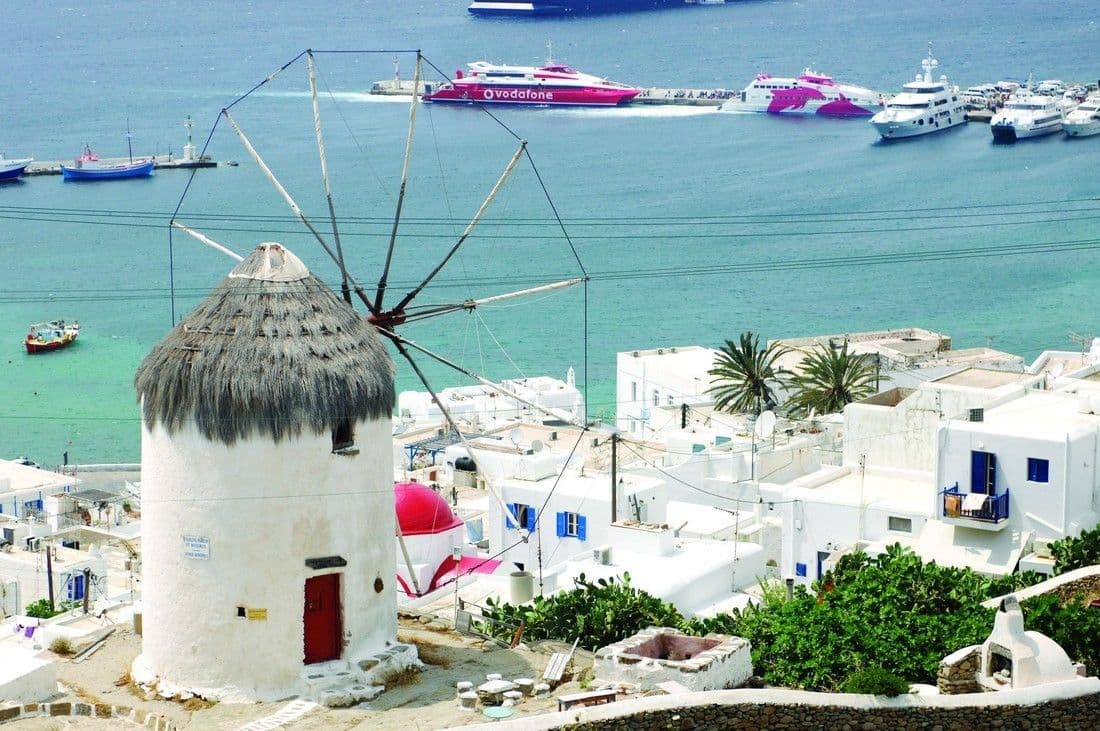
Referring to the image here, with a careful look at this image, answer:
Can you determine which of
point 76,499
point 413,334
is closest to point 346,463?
point 76,499

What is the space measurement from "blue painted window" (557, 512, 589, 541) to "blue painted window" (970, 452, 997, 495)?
8663mm

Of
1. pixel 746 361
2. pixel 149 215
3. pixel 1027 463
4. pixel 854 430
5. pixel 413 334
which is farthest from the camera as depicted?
pixel 149 215

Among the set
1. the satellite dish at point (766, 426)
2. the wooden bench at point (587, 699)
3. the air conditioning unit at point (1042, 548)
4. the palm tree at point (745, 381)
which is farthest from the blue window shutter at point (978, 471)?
the palm tree at point (745, 381)

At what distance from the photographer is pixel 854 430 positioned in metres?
44.2

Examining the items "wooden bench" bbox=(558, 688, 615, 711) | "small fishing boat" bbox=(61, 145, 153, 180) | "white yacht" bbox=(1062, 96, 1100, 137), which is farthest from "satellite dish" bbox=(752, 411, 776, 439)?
"white yacht" bbox=(1062, 96, 1100, 137)

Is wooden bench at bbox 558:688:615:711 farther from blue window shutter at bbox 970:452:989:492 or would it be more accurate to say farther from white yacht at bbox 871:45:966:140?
white yacht at bbox 871:45:966:140

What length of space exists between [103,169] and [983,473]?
141 metres

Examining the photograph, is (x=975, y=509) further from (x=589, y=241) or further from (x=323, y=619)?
(x=589, y=241)

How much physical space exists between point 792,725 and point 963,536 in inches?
632

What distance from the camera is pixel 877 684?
19734 millimetres

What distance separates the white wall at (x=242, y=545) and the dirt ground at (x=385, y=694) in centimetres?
51

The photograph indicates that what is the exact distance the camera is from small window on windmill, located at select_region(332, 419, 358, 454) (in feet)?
71.6

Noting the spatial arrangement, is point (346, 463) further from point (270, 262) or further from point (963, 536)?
point (963, 536)

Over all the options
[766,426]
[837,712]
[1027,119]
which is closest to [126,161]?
[1027,119]
